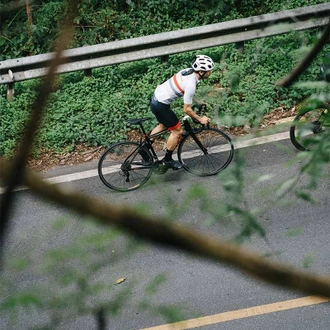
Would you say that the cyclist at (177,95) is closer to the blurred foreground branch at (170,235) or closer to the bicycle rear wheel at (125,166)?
the bicycle rear wheel at (125,166)

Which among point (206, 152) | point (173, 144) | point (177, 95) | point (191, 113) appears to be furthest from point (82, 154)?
point (191, 113)

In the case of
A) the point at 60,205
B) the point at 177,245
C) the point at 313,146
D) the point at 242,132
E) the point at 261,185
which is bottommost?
the point at 242,132

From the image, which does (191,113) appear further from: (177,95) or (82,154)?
(82,154)

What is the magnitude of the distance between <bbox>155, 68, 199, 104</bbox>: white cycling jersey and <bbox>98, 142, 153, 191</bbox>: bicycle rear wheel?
2.41 ft

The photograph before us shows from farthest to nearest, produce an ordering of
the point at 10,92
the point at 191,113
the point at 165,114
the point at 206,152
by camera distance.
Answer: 1. the point at 10,92
2. the point at 206,152
3. the point at 165,114
4. the point at 191,113

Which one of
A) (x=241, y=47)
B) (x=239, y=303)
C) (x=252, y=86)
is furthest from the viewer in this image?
(x=241, y=47)

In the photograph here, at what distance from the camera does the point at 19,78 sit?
380 inches

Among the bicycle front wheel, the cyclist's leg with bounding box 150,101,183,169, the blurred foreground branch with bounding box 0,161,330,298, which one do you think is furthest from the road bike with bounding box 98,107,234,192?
the blurred foreground branch with bounding box 0,161,330,298

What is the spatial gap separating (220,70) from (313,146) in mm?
7494

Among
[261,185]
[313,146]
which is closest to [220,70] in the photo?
[261,185]

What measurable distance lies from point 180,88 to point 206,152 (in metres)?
1.12

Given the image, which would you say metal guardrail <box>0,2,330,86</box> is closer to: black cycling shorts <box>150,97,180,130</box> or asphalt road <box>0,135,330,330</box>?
black cycling shorts <box>150,97,180,130</box>

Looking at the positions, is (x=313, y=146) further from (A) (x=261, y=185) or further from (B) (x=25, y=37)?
(B) (x=25, y=37)

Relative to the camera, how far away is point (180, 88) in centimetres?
759
